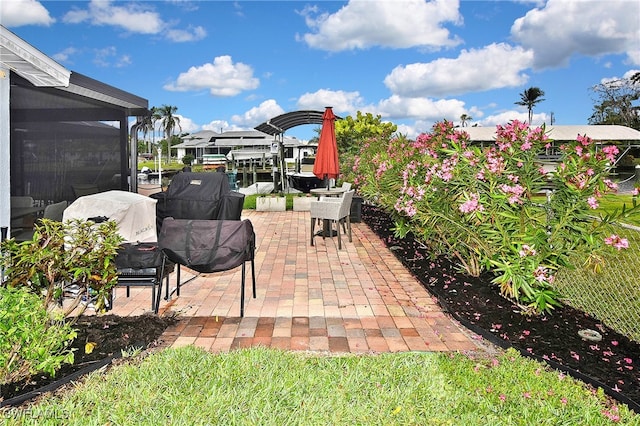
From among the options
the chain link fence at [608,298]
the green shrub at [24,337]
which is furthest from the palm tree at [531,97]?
the green shrub at [24,337]

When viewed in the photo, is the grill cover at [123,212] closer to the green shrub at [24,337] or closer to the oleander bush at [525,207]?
the green shrub at [24,337]

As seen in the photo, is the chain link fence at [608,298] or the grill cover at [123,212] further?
the grill cover at [123,212]

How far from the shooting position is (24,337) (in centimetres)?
232

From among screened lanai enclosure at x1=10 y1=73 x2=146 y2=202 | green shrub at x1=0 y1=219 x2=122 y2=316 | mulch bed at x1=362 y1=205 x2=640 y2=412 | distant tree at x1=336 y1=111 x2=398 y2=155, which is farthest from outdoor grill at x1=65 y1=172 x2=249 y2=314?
distant tree at x1=336 y1=111 x2=398 y2=155

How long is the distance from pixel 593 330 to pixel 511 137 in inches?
65.4

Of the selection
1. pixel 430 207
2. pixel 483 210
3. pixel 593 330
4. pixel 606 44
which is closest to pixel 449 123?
pixel 430 207

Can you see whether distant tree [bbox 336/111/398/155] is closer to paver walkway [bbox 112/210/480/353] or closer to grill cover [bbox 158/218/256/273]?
paver walkway [bbox 112/210/480/353]

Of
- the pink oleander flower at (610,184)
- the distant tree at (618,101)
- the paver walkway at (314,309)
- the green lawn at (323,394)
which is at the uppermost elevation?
the distant tree at (618,101)

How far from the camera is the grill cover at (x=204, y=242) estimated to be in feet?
11.7

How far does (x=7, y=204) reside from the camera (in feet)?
11.4

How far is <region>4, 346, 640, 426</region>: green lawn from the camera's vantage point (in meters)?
2.20

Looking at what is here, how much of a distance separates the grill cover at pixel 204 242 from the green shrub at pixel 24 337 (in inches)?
44.2

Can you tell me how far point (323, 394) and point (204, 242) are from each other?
1702 mm

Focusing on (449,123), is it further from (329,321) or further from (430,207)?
(329,321)
